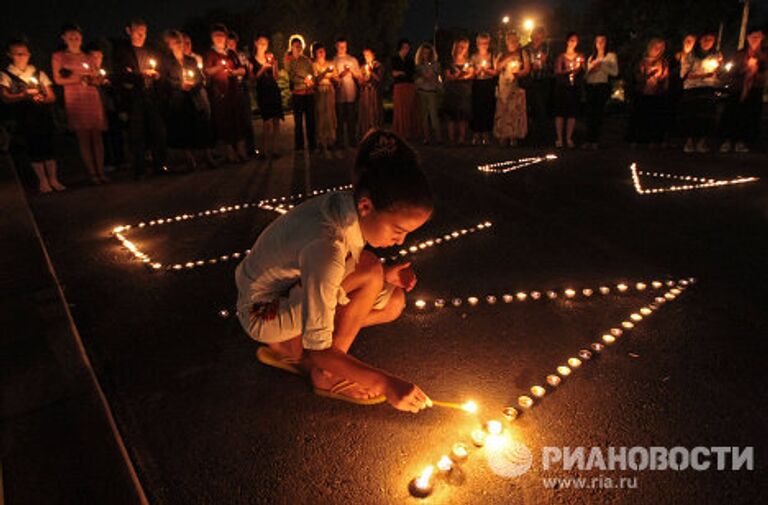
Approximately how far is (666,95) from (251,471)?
31.0 feet

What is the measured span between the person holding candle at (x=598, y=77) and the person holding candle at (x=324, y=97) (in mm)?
4354

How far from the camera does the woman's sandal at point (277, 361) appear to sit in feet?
8.76

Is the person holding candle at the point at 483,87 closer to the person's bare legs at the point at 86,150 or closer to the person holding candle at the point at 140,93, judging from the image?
the person holding candle at the point at 140,93

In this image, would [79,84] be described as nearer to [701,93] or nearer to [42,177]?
[42,177]

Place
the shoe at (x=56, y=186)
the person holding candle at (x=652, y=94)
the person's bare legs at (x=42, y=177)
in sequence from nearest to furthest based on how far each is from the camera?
the person's bare legs at (x=42, y=177) < the shoe at (x=56, y=186) < the person holding candle at (x=652, y=94)

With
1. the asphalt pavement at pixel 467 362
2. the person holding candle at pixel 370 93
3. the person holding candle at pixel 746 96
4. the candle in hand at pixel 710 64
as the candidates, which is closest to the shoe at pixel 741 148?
the person holding candle at pixel 746 96

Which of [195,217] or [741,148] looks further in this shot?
[741,148]

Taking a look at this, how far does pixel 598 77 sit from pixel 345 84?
14.2 ft

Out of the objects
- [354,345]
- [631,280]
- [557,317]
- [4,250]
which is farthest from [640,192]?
[4,250]

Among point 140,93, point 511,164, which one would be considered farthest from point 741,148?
point 140,93

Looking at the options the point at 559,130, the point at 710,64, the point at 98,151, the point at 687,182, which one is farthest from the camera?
the point at 559,130

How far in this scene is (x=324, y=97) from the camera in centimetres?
941

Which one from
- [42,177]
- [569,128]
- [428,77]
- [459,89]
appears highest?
[428,77]

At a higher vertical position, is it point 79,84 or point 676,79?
point 79,84
